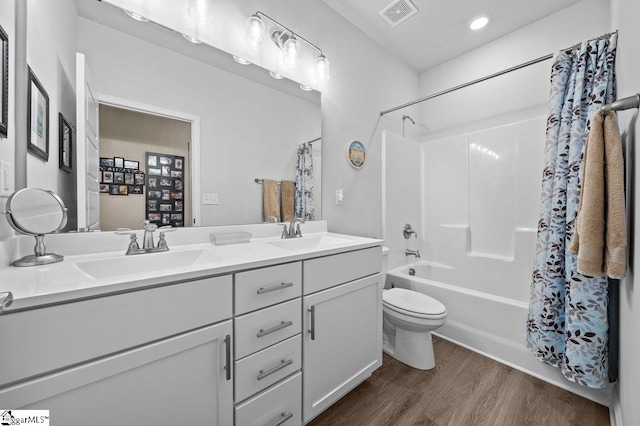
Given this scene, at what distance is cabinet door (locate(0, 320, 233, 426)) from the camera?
0.63 meters

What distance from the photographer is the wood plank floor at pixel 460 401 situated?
51.1 inches

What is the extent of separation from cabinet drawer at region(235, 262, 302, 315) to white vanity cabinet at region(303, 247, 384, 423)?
0.07 m

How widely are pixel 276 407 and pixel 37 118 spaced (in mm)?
1466

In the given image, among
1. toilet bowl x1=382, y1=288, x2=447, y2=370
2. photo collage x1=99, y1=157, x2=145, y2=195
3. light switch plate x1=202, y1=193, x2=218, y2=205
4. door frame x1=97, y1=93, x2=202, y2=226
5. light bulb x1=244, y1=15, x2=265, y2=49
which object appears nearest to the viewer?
photo collage x1=99, y1=157, x2=145, y2=195

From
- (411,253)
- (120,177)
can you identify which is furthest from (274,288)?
(411,253)

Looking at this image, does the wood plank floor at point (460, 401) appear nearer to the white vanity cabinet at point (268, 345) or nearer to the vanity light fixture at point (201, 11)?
the white vanity cabinet at point (268, 345)

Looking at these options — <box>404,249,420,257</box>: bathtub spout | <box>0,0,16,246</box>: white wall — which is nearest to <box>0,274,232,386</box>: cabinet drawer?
<box>0,0,16,246</box>: white wall

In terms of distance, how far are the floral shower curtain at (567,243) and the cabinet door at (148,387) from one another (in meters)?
1.75

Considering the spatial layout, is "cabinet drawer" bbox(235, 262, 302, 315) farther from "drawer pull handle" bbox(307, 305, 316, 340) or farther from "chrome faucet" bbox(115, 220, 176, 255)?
"chrome faucet" bbox(115, 220, 176, 255)

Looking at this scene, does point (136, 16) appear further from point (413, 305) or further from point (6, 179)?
point (413, 305)

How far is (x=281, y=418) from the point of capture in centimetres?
108

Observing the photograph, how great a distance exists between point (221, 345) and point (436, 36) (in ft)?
9.55

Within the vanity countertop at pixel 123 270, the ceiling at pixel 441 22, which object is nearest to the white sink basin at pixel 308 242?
the vanity countertop at pixel 123 270

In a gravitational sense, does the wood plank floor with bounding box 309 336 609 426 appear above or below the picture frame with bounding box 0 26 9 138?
below
